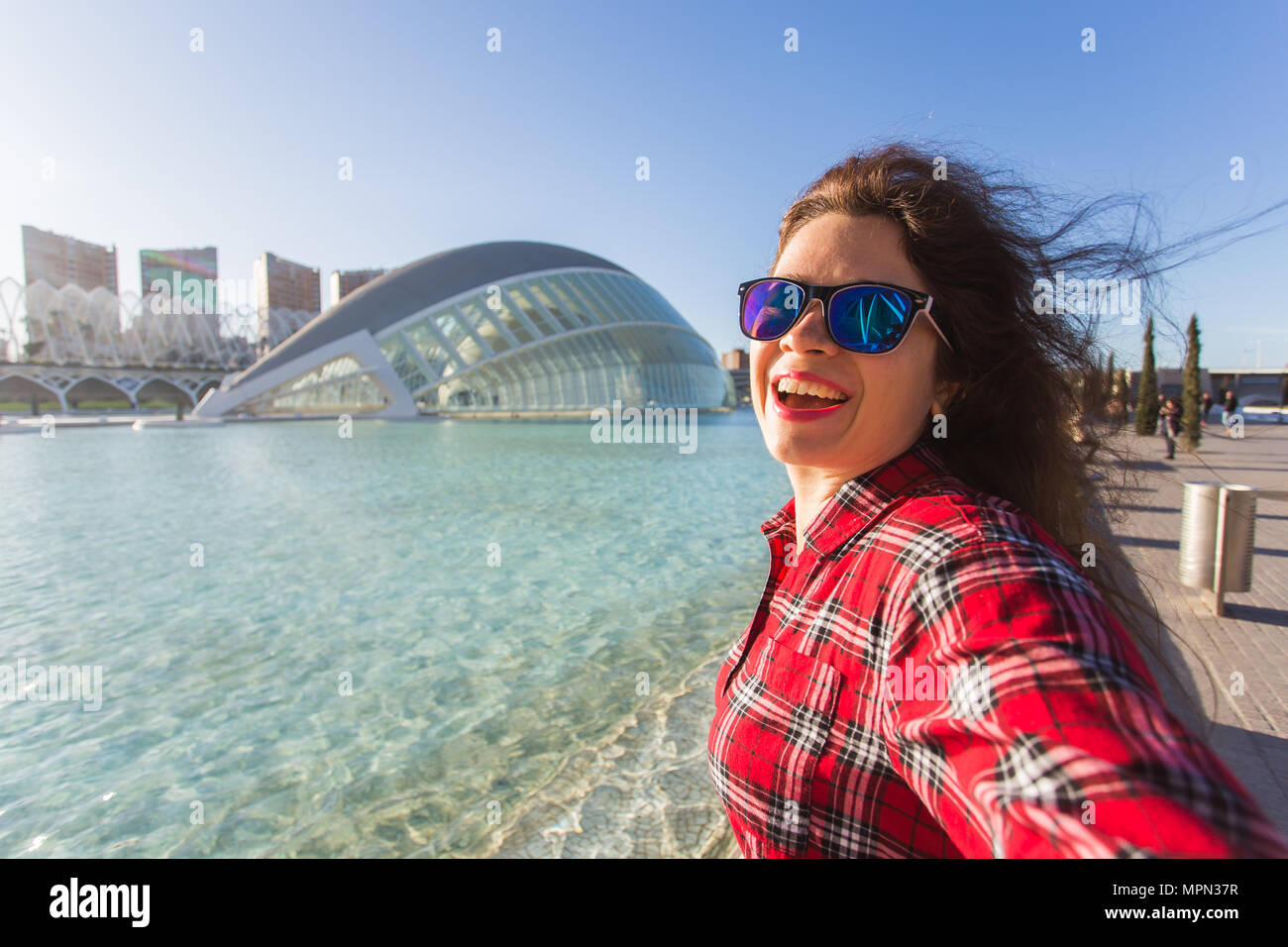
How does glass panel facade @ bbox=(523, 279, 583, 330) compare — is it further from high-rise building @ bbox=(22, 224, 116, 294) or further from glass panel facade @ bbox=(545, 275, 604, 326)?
high-rise building @ bbox=(22, 224, 116, 294)

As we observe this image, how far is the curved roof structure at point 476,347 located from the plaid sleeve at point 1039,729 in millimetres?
37947

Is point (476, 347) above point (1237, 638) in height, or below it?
above

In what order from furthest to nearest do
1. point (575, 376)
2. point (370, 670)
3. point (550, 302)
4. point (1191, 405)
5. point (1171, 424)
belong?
point (575, 376)
point (550, 302)
point (1171, 424)
point (1191, 405)
point (370, 670)

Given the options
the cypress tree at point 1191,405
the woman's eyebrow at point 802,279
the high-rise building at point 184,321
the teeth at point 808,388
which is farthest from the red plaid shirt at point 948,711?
the high-rise building at point 184,321

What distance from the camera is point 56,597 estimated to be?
678cm

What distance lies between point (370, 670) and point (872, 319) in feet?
16.1

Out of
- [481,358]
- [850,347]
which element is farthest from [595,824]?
[481,358]

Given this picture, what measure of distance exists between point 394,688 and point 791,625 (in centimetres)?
438

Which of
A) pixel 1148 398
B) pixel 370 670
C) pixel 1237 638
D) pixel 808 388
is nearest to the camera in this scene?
pixel 808 388

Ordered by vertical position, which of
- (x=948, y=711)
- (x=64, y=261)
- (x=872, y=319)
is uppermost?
(x=64, y=261)

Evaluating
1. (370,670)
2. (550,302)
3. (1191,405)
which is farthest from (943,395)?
(550,302)

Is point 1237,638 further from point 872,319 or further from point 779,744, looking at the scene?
point 779,744

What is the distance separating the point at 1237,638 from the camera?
15.3ft
